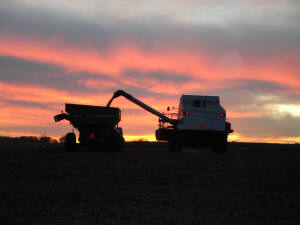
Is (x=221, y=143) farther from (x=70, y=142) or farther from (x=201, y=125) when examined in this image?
(x=70, y=142)

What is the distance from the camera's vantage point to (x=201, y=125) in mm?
25578

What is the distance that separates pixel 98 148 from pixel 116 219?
19.3 meters

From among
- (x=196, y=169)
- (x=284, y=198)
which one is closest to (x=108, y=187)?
(x=284, y=198)

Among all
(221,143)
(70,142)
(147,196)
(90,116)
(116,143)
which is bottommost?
(147,196)

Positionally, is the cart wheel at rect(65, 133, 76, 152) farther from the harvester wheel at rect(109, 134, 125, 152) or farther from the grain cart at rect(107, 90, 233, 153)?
the grain cart at rect(107, 90, 233, 153)

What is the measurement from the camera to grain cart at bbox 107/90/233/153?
2558 centimetres

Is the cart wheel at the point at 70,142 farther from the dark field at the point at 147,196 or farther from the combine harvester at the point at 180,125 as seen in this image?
the dark field at the point at 147,196

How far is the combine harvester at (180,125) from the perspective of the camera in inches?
962

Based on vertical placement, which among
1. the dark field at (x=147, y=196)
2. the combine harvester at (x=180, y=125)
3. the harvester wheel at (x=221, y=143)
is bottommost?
the dark field at (x=147, y=196)

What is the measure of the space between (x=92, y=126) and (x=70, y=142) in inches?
63.2

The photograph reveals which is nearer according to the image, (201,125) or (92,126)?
(92,126)

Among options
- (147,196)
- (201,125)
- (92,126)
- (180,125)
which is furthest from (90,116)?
(147,196)

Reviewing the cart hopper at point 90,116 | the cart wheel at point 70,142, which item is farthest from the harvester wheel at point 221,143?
the cart wheel at point 70,142

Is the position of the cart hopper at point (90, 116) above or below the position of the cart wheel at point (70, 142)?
above
